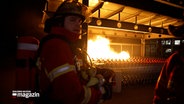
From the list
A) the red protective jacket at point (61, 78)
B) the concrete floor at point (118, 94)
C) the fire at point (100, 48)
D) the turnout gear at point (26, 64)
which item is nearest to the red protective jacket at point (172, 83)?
the red protective jacket at point (61, 78)

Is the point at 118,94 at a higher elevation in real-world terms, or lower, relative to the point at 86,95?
lower

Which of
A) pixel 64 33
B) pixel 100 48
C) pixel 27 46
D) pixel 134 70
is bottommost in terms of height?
pixel 134 70

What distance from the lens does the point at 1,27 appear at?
6.89 metres

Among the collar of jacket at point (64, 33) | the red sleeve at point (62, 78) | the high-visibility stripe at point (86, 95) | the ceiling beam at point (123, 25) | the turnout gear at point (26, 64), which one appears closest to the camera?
the red sleeve at point (62, 78)

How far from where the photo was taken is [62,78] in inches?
60.7

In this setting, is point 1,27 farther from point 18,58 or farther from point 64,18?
point 64,18

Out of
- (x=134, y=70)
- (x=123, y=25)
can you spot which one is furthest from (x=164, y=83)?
(x=123, y=25)

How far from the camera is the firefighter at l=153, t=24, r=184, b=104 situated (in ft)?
7.55

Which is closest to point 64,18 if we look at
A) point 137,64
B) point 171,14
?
point 137,64

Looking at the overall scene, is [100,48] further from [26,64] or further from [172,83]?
[26,64]

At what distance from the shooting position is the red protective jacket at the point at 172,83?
90.5 inches

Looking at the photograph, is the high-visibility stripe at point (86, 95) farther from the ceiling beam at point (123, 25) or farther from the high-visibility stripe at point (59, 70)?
the ceiling beam at point (123, 25)

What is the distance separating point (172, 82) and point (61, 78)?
1.62 m

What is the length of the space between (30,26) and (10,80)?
9.68ft
